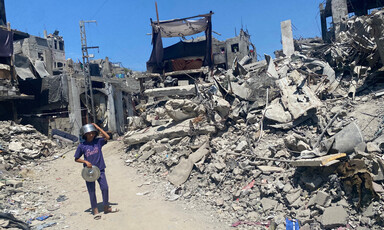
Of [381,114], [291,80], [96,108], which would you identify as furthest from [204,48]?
[381,114]

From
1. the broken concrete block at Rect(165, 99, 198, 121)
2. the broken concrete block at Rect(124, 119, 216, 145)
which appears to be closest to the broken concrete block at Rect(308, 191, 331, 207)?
the broken concrete block at Rect(124, 119, 216, 145)

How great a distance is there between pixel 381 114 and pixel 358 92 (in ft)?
6.45

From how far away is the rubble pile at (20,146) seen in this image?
9.47 metres

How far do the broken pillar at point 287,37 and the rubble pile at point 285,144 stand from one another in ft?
15.2

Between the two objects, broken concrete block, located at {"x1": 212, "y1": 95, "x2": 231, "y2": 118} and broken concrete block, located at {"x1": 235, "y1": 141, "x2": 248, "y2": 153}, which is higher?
broken concrete block, located at {"x1": 212, "y1": 95, "x2": 231, "y2": 118}

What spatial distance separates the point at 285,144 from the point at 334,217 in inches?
78.5

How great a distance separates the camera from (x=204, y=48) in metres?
19.3

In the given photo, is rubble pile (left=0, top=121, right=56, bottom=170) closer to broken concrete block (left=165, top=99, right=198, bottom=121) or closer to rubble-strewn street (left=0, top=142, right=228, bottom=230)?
rubble-strewn street (left=0, top=142, right=228, bottom=230)

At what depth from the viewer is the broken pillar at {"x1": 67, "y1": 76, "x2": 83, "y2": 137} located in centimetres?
1552

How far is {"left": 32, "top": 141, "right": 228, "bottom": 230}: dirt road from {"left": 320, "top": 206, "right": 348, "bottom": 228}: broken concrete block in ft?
4.74

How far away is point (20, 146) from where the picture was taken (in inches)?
412

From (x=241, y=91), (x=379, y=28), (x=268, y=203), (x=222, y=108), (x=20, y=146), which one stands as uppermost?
(x=379, y=28)

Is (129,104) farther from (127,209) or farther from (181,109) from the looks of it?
(127,209)

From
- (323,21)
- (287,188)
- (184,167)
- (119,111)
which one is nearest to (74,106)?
(119,111)
